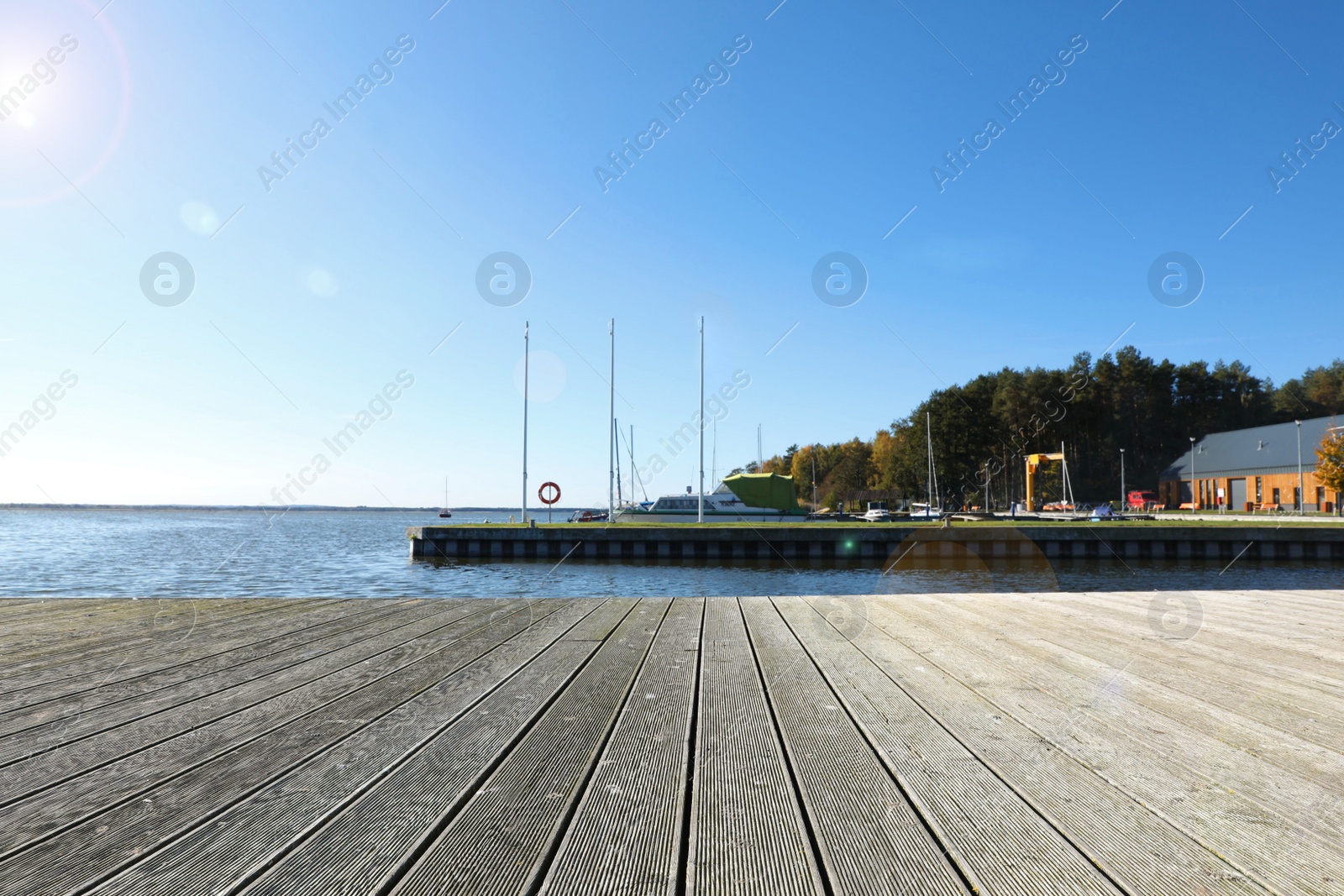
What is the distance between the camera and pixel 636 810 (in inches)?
79.9

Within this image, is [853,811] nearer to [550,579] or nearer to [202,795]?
[202,795]

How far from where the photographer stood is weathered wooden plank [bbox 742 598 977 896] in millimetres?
1663

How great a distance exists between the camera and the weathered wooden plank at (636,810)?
1672mm

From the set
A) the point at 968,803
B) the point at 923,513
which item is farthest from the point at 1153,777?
the point at 923,513

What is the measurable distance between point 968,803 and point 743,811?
26.3 inches

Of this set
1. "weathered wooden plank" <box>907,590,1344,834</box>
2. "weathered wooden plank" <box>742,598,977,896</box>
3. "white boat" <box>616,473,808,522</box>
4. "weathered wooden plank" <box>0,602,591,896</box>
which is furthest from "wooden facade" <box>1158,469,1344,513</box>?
"weathered wooden plank" <box>0,602,591,896</box>

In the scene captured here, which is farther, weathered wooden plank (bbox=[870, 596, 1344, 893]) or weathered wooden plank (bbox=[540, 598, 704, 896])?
weathered wooden plank (bbox=[870, 596, 1344, 893])

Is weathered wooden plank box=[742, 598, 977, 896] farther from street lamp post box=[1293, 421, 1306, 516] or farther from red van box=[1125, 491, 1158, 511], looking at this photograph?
red van box=[1125, 491, 1158, 511]

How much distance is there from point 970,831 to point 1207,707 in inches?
76.4

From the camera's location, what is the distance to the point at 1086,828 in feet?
6.37

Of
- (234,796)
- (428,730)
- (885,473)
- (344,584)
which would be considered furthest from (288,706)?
(885,473)

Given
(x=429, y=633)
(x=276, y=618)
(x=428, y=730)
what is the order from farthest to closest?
(x=276, y=618) < (x=429, y=633) < (x=428, y=730)

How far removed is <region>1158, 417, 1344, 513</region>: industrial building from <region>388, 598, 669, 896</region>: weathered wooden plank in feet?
187

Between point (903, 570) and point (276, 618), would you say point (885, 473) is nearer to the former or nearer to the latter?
point (903, 570)
